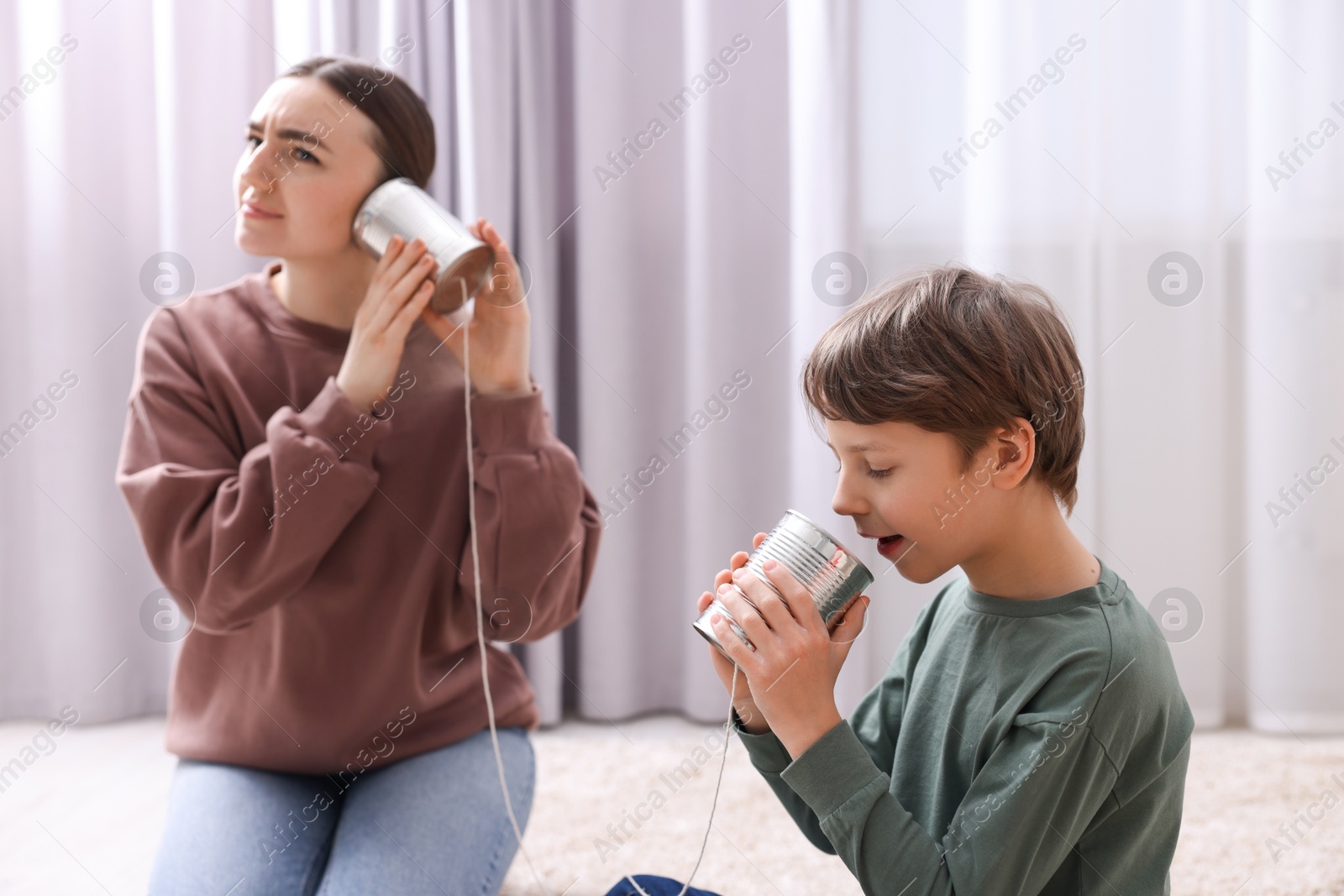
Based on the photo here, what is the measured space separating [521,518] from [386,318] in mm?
271

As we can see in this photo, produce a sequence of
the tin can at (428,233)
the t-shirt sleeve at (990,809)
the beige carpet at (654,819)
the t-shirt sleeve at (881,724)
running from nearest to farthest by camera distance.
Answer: the t-shirt sleeve at (990,809) → the t-shirt sleeve at (881,724) → the tin can at (428,233) → the beige carpet at (654,819)

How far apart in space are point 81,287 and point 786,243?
1.49 metres

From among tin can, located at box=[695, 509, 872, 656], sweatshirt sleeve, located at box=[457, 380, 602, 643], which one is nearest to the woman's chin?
sweatshirt sleeve, located at box=[457, 380, 602, 643]

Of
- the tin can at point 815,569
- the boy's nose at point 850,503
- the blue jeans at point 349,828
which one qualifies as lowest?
the blue jeans at point 349,828

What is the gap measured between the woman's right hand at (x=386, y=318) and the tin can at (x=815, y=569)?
51 centimetres

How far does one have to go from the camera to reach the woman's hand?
3.77ft

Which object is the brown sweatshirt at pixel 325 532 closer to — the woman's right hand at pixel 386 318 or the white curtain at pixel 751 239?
the woman's right hand at pixel 386 318

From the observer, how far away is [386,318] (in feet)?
3.53

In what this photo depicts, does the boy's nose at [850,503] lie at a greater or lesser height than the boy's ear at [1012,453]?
lesser

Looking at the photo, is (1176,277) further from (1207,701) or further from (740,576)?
A: (740,576)

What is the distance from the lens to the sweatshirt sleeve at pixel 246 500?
107 cm

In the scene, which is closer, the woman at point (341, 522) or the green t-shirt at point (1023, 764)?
Result: the green t-shirt at point (1023, 764)

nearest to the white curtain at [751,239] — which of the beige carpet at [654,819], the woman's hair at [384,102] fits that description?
the beige carpet at [654,819]

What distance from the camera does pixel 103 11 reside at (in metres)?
2.09
